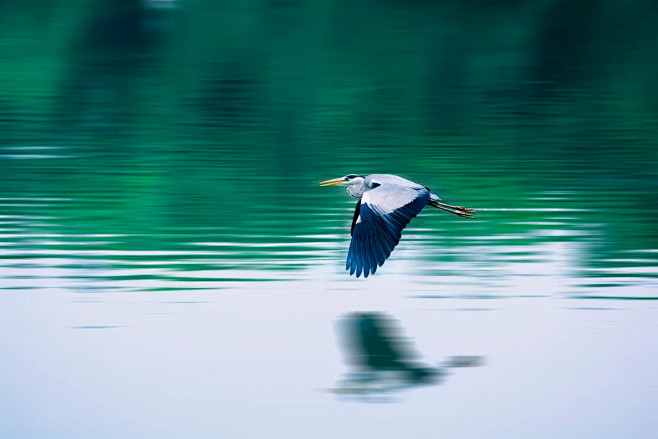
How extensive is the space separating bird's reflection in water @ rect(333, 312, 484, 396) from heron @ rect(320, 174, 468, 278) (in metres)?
0.25

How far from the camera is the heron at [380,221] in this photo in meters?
4.61

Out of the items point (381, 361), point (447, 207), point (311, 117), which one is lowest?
point (381, 361)

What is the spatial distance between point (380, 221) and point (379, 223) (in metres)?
0.02

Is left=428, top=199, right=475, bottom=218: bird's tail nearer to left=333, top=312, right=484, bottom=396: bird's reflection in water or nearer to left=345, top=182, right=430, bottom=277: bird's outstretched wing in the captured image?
left=345, top=182, right=430, bottom=277: bird's outstretched wing

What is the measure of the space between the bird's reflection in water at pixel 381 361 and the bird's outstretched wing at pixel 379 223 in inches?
12.0

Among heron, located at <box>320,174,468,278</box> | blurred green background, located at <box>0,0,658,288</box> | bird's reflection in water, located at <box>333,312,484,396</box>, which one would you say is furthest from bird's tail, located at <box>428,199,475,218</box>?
bird's reflection in water, located at <box>333,312,484,396</box>

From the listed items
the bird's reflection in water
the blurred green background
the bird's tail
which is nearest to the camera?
the bird's reflection in water

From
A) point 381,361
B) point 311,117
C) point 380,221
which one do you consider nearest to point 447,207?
point 380,221

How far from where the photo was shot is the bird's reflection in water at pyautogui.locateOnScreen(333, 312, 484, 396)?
4.26 m

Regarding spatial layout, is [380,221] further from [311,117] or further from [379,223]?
[311,117]

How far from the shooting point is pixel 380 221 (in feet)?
15.7

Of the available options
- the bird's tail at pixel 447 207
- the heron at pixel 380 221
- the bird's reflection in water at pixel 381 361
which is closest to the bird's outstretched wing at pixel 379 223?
the heron at pixel 380 221

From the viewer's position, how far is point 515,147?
10906 millimetres

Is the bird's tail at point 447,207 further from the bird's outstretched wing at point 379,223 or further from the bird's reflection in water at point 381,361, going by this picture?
the bird's reflection in water at point 381,361
